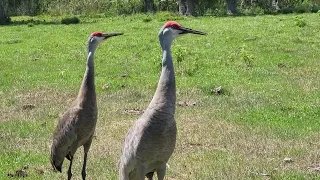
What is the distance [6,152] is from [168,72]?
5.32 metres

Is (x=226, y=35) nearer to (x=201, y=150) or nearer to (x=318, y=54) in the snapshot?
(x=318, y=54)

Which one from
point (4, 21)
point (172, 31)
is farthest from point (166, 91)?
point (4, 21)

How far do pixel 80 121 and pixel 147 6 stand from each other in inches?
1681

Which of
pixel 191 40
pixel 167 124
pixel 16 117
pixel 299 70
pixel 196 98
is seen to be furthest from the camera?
pixel 191 40

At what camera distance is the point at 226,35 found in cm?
2650

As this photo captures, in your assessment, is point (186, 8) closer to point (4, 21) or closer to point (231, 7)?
point (231, 7)

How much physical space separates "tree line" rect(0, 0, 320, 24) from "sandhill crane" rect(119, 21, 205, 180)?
3904cm

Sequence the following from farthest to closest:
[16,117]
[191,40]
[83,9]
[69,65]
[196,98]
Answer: [83,9]
[191,40]
[69,65]
[196,98]
[16,117]

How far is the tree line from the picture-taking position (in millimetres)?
46781

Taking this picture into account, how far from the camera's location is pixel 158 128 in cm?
672

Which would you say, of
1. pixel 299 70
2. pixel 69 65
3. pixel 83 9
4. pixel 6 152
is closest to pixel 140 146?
pixel 6 152

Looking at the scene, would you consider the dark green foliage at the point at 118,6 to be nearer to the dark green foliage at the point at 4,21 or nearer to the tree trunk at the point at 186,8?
the tree trunk at the point at 186,8

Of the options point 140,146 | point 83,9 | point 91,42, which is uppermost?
point 91,42

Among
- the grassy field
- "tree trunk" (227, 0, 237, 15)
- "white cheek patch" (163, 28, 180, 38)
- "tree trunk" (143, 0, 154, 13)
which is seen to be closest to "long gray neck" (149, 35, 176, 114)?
"white cheek patch" (163, 28, 180, 38)
